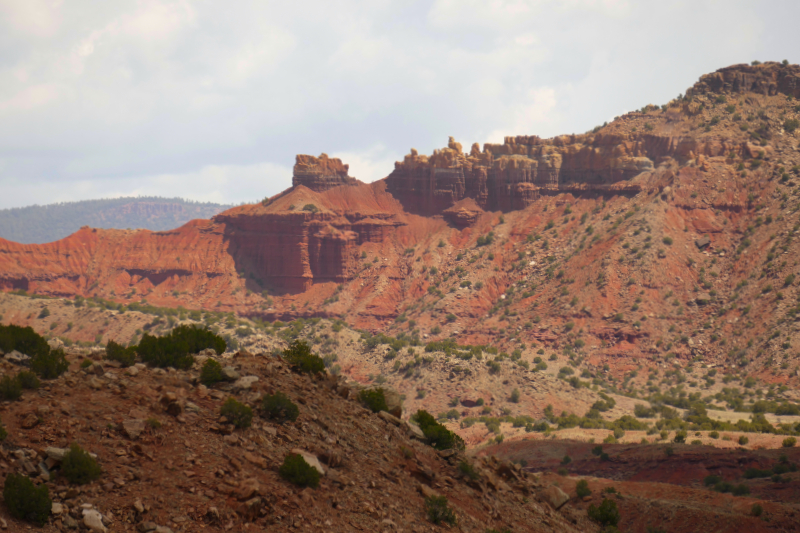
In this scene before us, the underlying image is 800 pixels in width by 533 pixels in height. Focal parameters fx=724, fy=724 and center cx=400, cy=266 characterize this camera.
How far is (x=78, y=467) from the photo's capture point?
13938 mm

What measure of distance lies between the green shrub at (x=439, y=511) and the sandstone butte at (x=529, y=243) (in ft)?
237

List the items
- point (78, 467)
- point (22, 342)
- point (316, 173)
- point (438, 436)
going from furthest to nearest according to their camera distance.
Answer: point (316, 173)
point (438, 436)
point (22, 342)
point (78, 467)

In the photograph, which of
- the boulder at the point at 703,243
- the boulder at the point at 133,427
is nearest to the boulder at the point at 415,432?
the boulder at the point at 133,427

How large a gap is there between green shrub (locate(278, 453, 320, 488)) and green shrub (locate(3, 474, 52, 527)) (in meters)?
5.27

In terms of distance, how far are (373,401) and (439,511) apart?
6.86 meters

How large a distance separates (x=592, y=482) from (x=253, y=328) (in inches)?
2459

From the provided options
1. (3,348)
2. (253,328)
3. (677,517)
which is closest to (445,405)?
(253,328)

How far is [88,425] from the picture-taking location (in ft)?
51.0

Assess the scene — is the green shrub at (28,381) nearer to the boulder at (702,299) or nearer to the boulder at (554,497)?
the boulder at (554,497)

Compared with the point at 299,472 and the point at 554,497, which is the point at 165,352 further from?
the point at 554,497

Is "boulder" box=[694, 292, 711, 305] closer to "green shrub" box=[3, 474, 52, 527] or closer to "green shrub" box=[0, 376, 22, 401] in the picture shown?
"green shrub" box=[0, 376, 22, 401]

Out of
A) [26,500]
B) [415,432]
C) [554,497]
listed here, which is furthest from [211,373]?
[554,497]

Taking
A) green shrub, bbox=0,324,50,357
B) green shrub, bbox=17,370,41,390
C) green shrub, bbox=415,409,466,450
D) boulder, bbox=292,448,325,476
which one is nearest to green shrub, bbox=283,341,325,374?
green shrub, bbox=415,409,466,450

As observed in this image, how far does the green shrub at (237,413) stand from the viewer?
18078 millimetres
